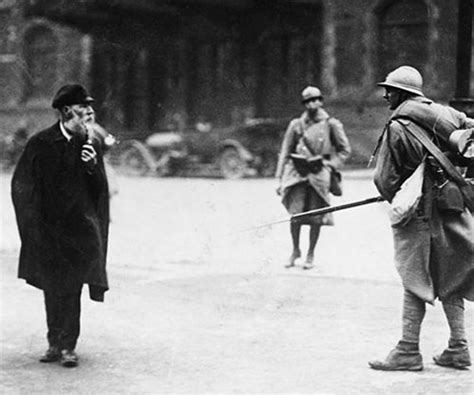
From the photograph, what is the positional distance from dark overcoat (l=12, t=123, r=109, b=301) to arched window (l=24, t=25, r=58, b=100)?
25.4 m

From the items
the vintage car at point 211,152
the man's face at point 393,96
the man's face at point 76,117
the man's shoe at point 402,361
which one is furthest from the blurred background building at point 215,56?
the man's shoe at point 402,361

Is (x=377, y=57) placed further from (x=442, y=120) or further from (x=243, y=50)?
(x=442, y=120)

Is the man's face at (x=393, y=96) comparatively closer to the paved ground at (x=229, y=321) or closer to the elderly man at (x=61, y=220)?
the paved ground at (x=229, y=321)

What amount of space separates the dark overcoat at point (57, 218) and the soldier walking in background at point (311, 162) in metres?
4.05

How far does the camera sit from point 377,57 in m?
23.0

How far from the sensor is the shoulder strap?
556 centimetres

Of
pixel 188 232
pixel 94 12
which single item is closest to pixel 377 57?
pixel 94 12

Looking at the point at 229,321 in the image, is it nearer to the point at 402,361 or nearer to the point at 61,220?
the point at 61,220

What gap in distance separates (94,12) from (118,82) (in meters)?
3.96

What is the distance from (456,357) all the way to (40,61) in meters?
27.4

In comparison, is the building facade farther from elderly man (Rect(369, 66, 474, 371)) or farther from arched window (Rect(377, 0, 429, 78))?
elderly man (Rect(369, 66, 474, 371))

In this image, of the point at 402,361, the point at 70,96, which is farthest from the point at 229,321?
the point at 70,96

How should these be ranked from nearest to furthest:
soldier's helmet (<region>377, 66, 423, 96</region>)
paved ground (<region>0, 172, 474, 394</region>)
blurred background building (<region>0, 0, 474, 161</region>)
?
paved ground (<region>0, 172, 474, 394</region>) → soldier's helmet (<region>377, 66, 423, 96</region>) → blurred background building (<region>0, 0, 474, 161</region>)

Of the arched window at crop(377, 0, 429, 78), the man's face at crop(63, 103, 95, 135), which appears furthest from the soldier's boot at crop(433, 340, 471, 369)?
the arched window at crop(377, 0, 429, 78)
